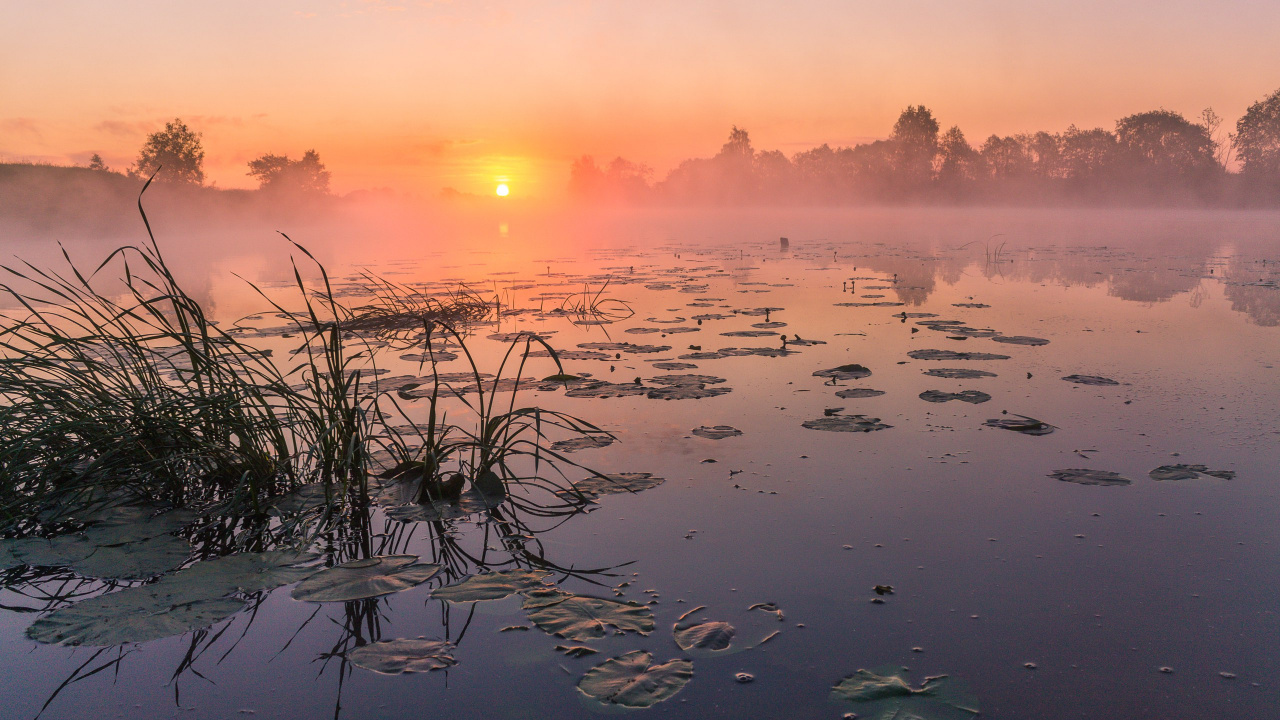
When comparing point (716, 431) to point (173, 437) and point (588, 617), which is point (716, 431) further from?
point (173, 437)

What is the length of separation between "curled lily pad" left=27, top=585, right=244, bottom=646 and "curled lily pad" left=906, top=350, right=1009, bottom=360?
4.84 metres

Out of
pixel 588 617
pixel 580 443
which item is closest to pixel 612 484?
pixel 580 443

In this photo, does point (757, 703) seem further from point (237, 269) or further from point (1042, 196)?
point (1042, 196)

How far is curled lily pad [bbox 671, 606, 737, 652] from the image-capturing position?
76.4 inches

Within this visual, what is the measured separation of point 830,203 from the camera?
263ft

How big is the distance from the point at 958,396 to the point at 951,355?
1.22m

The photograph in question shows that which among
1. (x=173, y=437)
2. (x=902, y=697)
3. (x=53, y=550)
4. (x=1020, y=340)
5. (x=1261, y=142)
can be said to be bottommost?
(x=902, y=697)

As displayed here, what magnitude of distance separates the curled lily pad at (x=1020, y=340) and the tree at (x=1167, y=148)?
64531 mm

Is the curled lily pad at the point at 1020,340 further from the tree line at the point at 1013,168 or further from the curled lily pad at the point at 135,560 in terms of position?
the tree line at the point at 1013,168

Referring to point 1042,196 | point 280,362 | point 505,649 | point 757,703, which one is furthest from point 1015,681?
point 1042,196

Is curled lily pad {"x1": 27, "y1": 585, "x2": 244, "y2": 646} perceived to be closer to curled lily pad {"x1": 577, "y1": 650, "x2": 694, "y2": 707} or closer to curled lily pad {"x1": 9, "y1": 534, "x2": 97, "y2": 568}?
curled lily pad {"x1": 9, "y1": 534, "x2": 97, "y2": 568}

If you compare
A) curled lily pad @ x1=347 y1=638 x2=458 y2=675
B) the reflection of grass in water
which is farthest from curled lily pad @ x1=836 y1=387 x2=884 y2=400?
curled lily pad @ x1=347 y1=638 x2=458 y2=675

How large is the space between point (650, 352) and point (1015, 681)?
4340mm

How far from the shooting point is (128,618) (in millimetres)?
2035
